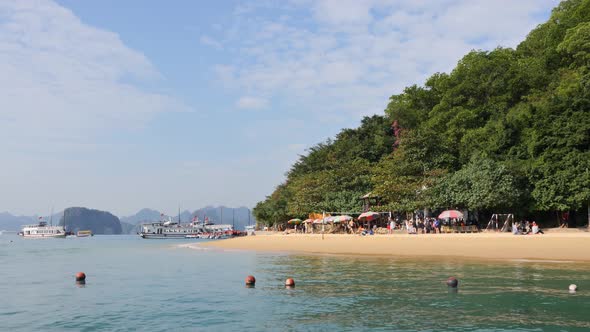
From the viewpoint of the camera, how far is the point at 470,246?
36.2 metres

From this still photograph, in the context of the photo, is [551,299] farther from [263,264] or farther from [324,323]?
[263,264]

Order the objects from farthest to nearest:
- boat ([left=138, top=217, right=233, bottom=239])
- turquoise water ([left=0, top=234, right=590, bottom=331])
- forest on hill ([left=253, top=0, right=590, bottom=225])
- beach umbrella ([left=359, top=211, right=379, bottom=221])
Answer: boat ([left=138, top=217, right=233, bottom=239]) < beach umbrella ([left=359, top=211, right=379, bottom=221]) < forest on hill ([left=253, top=0, right=590, bottom=225]) < turquoise water ([left=0, top=234, right=590, bottom=331])

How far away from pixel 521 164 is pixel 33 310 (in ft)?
143

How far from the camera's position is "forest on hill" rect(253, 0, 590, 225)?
45875mm

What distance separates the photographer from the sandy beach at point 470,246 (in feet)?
103

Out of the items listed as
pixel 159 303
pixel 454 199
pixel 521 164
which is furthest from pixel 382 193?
pixel 159 303

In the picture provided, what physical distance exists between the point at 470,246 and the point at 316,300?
2120 cm

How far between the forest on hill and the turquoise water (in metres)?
19.8

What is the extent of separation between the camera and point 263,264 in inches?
1320

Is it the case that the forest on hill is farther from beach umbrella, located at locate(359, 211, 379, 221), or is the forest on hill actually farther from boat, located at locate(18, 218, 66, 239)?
boat, located at locate(18, 218, 66, 239)

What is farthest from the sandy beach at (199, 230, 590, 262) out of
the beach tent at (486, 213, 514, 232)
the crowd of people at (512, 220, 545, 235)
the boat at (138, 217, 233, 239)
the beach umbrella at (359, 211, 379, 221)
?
the boat at (138, 217, 233, 239)

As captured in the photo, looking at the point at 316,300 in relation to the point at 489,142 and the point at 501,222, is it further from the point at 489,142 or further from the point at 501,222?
the point at 489,142

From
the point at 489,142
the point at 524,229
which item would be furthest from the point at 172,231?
the point at 524,229

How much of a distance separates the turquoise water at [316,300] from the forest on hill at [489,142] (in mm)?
19848
